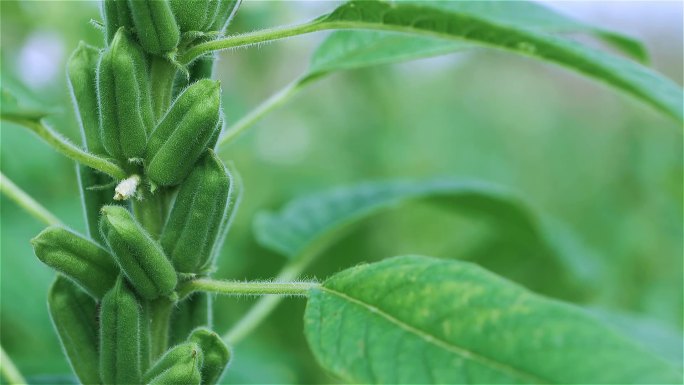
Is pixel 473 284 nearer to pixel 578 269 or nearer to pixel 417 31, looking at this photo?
pixel 417 31

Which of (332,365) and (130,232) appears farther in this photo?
(130,232)

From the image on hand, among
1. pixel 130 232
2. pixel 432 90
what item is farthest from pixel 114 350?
pixel 432 90

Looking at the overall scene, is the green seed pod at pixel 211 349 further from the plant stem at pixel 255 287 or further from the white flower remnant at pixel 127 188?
the white flower remnant at pixel 127 188

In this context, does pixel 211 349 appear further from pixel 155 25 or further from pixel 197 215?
pixel 155 25

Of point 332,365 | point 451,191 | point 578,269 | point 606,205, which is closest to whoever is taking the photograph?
point 332,365

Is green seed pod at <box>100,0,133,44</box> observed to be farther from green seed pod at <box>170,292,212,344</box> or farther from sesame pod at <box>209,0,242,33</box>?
green seed pod at <box>170,292,212,344</box>

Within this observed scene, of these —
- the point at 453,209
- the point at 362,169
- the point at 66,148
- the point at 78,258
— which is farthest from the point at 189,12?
the point at 362,169
